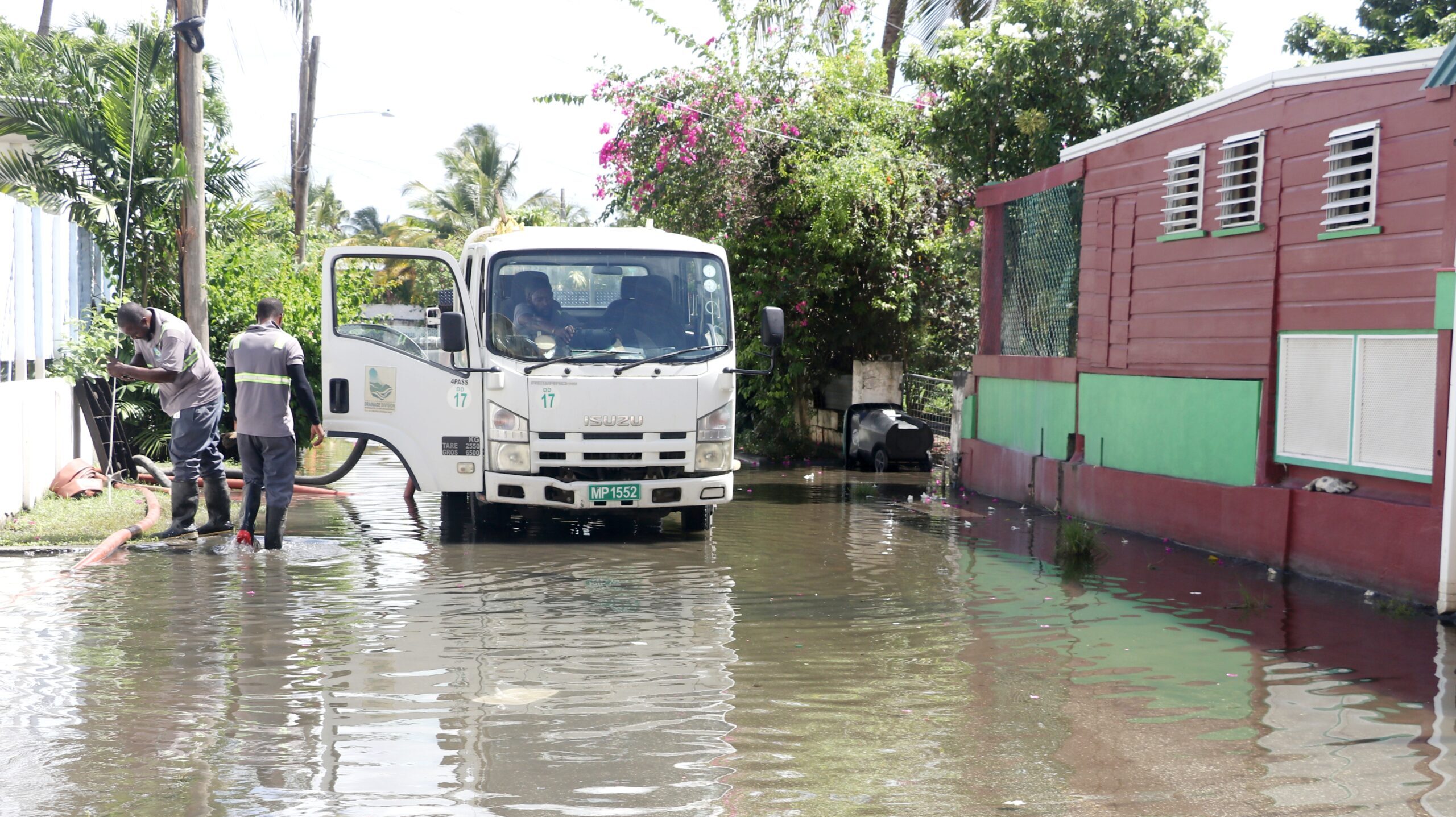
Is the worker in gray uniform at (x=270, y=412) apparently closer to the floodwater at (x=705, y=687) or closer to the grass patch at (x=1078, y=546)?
the floodwater at (x=705, y=687)

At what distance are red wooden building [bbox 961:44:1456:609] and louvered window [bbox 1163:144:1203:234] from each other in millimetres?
35

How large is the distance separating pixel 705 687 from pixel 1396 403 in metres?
5.89

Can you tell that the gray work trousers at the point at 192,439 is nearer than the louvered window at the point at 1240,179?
Yes

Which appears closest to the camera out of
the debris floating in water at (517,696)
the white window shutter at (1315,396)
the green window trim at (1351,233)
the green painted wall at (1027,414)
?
the debris floating in water at (517,696)

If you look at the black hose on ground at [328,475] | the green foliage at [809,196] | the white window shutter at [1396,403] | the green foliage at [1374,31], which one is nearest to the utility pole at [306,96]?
the green foliage at [809,196]

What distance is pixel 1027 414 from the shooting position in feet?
51.2

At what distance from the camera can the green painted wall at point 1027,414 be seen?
14586mm

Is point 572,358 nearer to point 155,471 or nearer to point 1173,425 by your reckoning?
point 155,471

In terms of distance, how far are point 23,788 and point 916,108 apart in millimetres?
18131

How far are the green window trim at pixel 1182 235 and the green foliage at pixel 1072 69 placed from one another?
4.25m

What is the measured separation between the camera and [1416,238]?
31.2 feet

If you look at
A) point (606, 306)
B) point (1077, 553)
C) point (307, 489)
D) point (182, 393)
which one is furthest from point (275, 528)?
point (1077, 553)

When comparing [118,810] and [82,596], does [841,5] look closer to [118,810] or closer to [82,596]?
[82,596]

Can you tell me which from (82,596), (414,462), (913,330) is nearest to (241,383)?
(414,462)
